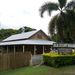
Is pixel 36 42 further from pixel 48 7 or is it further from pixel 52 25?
pixel 48 7

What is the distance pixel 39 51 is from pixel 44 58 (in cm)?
1465

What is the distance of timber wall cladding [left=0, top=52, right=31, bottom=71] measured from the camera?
81.6 feet

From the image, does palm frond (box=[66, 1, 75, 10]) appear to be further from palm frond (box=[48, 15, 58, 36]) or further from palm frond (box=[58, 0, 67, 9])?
palm frond (box=[48, 15, 58, 36])

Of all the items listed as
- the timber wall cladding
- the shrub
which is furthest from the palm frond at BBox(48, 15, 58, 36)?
the timber wall cladding

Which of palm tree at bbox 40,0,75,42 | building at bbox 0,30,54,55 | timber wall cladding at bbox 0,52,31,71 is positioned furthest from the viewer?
building at bbox 0,30,54,55

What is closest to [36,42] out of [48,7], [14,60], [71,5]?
[48,7]

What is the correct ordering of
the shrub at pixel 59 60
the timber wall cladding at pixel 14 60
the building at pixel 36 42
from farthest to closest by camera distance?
the building at pixel 36 42 < the shrub at pixel 59 60 < the timber wall cladding at pixel 14 60

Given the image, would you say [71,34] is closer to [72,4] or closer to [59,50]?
[72,4]

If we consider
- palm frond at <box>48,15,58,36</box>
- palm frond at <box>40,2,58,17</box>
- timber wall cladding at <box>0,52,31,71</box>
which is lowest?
timber wall cladding at <box>0,52,31,71</box>

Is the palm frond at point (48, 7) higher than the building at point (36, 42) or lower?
higher

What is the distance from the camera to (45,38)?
146 ft

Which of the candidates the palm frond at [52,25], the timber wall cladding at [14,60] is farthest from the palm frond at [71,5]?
the timber wall cladding at [14,60]

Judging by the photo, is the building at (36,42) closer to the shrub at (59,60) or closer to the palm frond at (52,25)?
the palm frond at (52,25)

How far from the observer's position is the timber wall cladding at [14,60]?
81.6 feet
